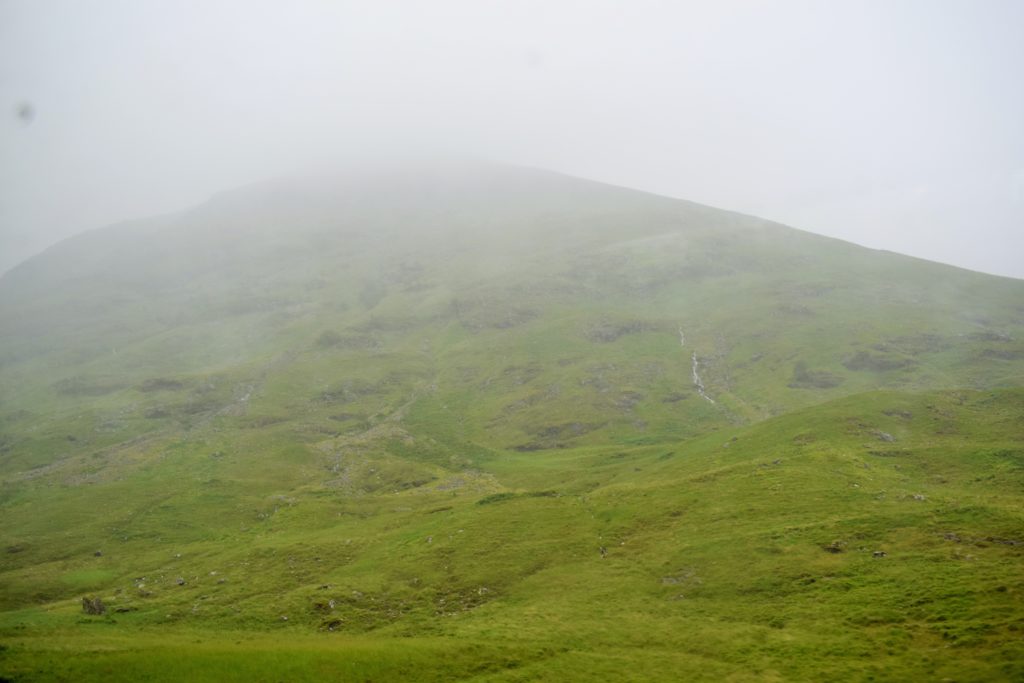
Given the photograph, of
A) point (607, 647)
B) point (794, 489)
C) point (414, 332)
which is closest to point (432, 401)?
point (414, 332)

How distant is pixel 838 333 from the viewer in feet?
506

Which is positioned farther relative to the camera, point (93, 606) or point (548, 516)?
point (548, 516)

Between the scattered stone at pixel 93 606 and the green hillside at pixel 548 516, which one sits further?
the scattered stone at pixel 93 606

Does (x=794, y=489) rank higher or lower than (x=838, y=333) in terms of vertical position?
lower

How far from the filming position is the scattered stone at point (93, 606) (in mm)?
44219

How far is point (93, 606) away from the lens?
44.5m

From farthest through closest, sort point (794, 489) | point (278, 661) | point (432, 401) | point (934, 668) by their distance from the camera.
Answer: point (432, 401)
point (794, 489)
point (278, 661)
point (934, 668)

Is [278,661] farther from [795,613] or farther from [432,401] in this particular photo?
[432,401]

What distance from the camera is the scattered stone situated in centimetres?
4422

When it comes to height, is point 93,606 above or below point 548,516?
below

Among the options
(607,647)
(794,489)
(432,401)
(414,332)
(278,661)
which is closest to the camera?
(278,661)

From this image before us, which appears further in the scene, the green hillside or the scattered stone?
the scattered stone

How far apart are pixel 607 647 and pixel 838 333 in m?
148

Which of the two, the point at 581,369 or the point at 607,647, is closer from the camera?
the point at 607,647
